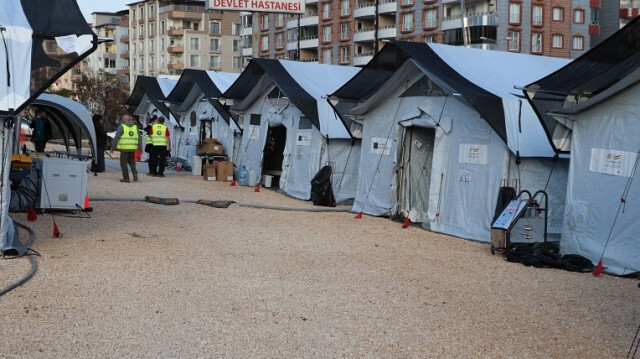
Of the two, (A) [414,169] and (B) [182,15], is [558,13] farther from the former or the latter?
(B) [182,15]

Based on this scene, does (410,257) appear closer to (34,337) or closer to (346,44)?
(34,337)

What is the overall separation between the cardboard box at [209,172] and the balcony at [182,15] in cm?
7432

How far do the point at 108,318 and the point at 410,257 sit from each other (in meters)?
5.10

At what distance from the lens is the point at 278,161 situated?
79.0 feet

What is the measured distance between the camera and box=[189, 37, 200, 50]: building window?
96188 mm

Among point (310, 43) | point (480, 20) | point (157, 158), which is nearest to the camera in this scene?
point (157, 158)

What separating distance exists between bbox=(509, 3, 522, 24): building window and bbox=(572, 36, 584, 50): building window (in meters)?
5.48

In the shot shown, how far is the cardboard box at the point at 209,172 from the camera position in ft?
77.4

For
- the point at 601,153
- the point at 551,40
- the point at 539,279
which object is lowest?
the point at 539,279

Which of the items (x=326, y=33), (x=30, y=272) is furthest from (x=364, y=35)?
(x=30, y=272)

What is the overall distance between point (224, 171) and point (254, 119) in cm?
168

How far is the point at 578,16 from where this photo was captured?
199ft

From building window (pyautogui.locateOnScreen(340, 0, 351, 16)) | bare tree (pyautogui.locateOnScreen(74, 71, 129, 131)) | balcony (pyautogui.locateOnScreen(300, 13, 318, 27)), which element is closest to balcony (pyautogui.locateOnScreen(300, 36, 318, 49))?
balcony (pyautogui.locateOnScreen(300, 13, 318, 27))

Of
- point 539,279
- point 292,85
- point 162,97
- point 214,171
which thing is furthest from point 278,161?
point 539,279
